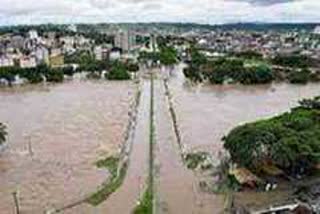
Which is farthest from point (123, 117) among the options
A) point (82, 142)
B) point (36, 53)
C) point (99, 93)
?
point (36, 53)

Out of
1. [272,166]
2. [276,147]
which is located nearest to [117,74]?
[272,166]

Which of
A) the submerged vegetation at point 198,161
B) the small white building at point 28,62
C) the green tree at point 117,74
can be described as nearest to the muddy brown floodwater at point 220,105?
the submerged vegetation at point 198,161

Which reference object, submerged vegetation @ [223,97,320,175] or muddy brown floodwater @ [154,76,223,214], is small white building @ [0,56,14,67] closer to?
muddy brown floodwater @ [154,76,223,214]

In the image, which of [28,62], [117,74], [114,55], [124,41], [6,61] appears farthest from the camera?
[124,41]

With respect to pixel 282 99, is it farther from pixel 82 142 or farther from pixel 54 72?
pixel 54 72

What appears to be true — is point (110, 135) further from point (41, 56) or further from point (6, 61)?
point (41, 56)

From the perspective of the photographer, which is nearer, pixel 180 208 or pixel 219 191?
pixel 180 208
